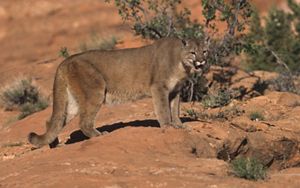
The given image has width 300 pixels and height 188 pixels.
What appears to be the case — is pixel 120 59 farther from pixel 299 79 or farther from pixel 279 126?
pixel 299 79

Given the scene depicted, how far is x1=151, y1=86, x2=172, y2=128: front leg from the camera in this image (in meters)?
10.6

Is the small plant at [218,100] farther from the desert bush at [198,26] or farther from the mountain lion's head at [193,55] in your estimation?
the mountain lion's head at [193,55]

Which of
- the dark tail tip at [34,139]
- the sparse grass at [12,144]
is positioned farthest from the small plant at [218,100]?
the dark tail tip at [34,139]

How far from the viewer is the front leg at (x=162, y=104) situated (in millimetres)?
10641

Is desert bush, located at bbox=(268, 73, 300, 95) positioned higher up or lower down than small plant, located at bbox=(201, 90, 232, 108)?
lower down

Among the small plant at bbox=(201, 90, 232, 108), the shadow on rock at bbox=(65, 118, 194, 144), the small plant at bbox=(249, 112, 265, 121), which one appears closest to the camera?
the shadow on rock at bbox=(65, 118, 194, 144)

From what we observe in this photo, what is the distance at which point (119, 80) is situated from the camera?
11.0 metres

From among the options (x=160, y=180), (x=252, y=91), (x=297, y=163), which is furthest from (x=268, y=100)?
(x=160, y=180)

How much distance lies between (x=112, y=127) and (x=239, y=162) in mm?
4019

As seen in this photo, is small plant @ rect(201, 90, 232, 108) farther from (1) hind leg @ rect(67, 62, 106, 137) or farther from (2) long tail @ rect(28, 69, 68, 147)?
(2) long tail @ rect(28, 69, 68, 147)

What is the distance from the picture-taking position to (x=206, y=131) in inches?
436

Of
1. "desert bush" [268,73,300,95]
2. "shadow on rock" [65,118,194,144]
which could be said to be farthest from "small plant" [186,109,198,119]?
"desert bush" [268,73,300,95]

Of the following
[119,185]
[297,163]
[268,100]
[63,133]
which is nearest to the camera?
[119,185]

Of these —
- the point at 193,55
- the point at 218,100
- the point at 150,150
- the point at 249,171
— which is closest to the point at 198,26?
the point at 218,100
